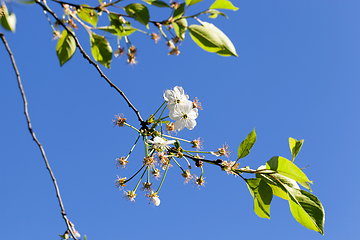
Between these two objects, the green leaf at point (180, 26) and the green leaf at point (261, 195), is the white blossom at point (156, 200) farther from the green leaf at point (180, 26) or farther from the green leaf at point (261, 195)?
the green leaf at point (180, 26)

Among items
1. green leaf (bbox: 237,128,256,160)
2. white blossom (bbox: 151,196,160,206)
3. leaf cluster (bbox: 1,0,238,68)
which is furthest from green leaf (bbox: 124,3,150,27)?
white blossom (bbox: 151,196,160,206)

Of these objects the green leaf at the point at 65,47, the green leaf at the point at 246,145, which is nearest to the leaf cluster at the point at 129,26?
the green leaf at the point at 65,47

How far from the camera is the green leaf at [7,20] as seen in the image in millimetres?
980

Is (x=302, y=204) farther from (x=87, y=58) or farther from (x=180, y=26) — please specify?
(x=87, y=58)

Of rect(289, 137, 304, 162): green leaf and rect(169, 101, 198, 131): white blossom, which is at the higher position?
rect(169, 101, 198, 131): white blossom

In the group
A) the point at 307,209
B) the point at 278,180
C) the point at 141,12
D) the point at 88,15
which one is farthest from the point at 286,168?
the point at 88,15

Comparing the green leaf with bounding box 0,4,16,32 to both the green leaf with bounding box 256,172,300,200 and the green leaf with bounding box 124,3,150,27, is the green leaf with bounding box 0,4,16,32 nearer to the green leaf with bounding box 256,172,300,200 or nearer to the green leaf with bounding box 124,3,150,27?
the green leaf with bounding box 124,3,150,27

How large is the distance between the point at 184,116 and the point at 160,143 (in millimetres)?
215

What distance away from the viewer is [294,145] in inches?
50.6

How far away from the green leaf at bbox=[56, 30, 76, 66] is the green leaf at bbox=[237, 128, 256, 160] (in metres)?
0.79

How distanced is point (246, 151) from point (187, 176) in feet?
1.14

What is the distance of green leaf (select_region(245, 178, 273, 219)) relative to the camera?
125cm

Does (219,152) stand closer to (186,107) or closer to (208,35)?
(186,107)

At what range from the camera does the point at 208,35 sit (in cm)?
100
